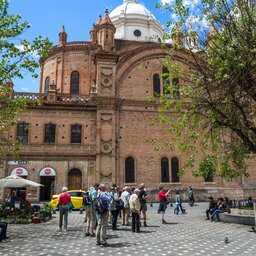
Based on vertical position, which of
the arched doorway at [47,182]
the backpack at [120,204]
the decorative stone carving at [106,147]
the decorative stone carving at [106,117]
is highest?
the decorative stone carving at [106,117]

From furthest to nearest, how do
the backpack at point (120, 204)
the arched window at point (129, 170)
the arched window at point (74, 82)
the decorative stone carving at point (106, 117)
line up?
the arched window at point (74, 82), the decorative stone carving at point (106, 117), the arched window at point (129, 170), the backpack at point (120, 204)

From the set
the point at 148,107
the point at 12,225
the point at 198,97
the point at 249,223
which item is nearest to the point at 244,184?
the point at 148,107

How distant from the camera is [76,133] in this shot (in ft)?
94.0

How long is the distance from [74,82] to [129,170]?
14.1 m

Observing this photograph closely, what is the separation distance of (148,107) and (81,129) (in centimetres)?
757

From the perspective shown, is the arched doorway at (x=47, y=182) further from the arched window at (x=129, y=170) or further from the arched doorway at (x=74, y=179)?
the arched window at (x=129, y=170)

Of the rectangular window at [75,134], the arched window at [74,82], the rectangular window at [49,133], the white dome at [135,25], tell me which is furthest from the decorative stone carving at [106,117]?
the white dome at [135,25]

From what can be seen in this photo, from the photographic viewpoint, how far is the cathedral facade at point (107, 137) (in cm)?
2733

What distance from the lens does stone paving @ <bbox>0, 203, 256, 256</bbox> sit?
8.13m

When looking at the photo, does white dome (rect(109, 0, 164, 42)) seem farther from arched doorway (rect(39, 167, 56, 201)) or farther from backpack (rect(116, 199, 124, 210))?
backpack (rect(116, 199, 124, 210))

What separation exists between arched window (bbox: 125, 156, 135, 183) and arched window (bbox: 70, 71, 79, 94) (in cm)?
1187

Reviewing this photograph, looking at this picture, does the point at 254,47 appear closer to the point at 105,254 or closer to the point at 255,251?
the point at 255,251

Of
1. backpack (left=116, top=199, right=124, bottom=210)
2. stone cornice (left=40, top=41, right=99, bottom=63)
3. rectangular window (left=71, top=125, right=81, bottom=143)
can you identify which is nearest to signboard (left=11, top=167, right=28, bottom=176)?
rectangular window (left=71, top=125, right=81, bottom=143)

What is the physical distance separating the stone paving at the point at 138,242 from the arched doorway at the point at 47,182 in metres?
14.6
